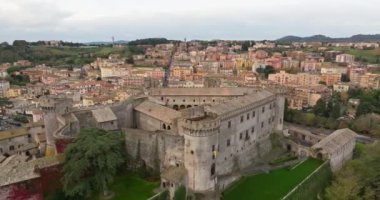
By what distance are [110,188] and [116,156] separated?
151 inches

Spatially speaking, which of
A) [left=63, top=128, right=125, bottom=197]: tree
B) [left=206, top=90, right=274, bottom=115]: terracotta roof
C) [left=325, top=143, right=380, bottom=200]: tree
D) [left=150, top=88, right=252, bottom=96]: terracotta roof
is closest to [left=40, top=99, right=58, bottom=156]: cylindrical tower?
[left=63, top=128, right=125, bottom=197]: tree

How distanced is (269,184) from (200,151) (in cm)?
1017

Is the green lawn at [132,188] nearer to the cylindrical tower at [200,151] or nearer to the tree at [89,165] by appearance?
the tree at [89,165]

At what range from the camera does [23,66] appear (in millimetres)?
156750

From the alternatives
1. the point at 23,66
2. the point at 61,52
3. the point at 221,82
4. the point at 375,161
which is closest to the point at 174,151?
the point at 375,161

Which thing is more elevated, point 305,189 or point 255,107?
point 255,107

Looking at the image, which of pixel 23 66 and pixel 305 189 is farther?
pixel 23 66

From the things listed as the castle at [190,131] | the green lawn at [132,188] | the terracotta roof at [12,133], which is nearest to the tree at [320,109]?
the castle at [190,131]

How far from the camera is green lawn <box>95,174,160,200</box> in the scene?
116ft

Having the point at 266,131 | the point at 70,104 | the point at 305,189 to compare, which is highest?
the point at 70,104

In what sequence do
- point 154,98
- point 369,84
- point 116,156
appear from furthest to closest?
point 369,84, point 154,98, point 116,156

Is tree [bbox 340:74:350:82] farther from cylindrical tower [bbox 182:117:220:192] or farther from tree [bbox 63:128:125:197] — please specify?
tree [bbox 63:128:125:197]

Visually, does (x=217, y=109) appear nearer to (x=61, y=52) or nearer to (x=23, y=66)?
(x=23, y=66)

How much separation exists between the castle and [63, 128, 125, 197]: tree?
4759 millimetres
